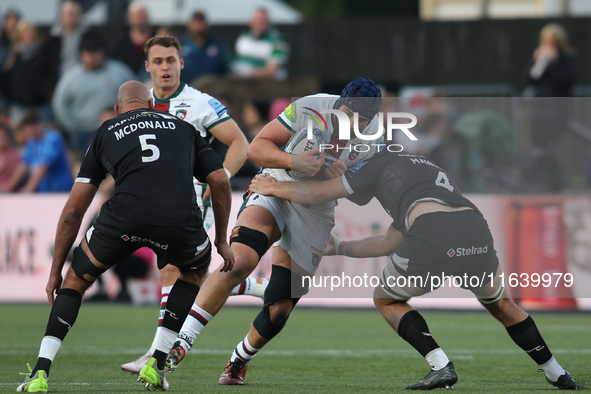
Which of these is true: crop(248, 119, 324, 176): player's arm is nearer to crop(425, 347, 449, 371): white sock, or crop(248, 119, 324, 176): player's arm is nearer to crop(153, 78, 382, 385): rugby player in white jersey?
crop(153, 78, 382, 385): rugby player in white jersey

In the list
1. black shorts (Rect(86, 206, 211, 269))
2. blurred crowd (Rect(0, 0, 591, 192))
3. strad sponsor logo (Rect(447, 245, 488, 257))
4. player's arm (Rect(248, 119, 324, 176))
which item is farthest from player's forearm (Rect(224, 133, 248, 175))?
blurred crowd (Rect(0, 0, 591, 192))

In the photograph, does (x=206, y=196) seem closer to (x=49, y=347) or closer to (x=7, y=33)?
(x=49, y=347)

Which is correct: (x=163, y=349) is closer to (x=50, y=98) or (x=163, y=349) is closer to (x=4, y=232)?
(x=4, y=232)

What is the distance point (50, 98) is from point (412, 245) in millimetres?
11211

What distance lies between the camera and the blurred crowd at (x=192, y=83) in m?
12.7

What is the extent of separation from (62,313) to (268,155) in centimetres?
186

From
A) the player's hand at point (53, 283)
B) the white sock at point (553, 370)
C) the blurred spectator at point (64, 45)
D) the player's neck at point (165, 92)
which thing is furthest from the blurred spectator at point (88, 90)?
the white sock at point (553, 370)

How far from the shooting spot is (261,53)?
15172 millimetres

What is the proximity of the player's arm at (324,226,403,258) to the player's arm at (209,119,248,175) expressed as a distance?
104 centimetres

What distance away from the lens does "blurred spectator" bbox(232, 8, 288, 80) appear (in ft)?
49.0

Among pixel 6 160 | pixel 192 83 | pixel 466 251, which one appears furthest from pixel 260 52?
pixel 466 251

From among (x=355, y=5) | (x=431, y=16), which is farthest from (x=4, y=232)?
(x=355, y=5)

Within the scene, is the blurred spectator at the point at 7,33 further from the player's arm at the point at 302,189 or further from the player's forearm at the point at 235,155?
the player's arm at the point at 302,189

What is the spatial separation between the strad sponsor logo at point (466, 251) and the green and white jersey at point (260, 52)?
9455 mm
